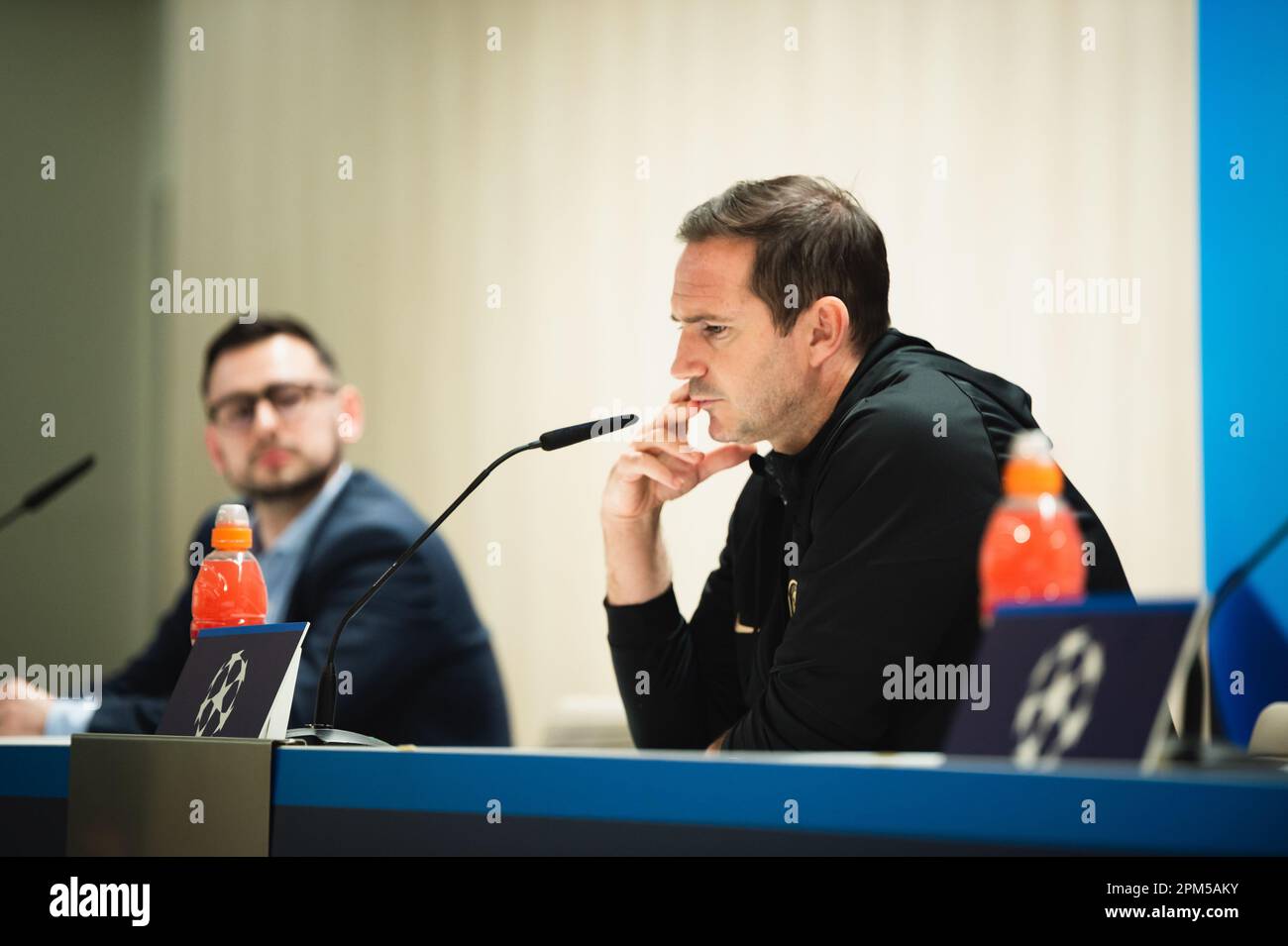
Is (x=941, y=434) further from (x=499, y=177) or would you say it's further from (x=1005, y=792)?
(x=499, y=177)

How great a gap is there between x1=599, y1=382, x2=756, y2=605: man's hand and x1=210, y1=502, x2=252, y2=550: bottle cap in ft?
1.61

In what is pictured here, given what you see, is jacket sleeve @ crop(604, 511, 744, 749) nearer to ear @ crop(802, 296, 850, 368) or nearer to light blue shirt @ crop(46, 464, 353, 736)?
ear @ crop(802, 296, 850, 368)

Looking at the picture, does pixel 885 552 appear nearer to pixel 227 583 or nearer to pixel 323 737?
pixel 323 737

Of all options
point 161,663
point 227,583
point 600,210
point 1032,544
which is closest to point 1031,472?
point 1032,544

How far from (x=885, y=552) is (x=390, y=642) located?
1.44m

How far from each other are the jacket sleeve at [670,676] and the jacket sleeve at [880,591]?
40cm

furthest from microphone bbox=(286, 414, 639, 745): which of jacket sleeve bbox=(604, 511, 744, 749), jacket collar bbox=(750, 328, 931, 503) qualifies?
jacket sleeve bbox=(604, 511, 744, 749)

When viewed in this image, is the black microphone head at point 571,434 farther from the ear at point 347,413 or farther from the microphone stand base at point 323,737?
the ear at point 347,413

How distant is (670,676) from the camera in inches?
76.7

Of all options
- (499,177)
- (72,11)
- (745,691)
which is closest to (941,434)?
(745,691)

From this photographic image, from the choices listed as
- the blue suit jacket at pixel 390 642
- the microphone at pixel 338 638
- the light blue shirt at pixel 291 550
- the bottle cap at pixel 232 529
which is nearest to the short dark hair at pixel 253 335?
the light blue shirt at pixel 291 550

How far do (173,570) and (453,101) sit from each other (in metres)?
1.68

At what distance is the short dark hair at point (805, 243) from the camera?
1821mm

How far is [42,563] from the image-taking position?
409 cm
